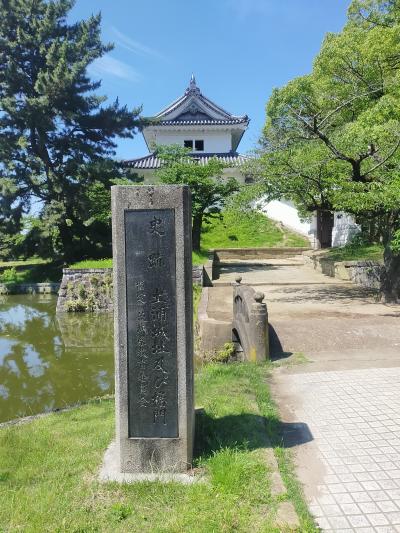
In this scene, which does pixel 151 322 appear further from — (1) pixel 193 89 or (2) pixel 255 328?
(1) pixel 193 89

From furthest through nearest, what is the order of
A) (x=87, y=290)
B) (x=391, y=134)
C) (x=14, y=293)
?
(x=14, y=293) → (x=87, y=290) → (x=391, y=134)

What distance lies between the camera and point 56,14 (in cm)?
2011

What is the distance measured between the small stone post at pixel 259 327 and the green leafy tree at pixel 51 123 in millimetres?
14114

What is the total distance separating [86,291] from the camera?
1594cm

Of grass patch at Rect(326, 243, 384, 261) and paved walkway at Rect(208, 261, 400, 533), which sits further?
grass patch at Rect(326, 243, 384, 261)

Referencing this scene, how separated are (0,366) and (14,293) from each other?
10955 mm

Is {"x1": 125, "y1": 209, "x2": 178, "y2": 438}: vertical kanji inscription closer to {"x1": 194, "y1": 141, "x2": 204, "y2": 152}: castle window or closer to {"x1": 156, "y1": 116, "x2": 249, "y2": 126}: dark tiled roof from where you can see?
{"x1": 156, "y1": 116, "x2": 249, "y2": 126}: dark tiled roof

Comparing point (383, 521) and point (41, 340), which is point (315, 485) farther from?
point (41, 340)

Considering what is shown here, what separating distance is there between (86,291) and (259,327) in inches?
409

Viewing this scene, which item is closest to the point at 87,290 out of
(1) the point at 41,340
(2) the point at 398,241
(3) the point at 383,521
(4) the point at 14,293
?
(1) the point at 41,340

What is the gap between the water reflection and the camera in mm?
7820

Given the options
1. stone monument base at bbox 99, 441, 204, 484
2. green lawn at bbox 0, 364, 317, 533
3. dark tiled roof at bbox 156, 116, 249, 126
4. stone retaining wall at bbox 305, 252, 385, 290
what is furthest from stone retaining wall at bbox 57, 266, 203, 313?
dark tiled roof at bbox 156, 116, 249, 126

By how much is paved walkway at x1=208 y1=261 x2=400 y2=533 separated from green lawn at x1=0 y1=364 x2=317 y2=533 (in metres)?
0.25

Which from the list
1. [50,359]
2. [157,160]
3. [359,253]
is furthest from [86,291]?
[157,160]
